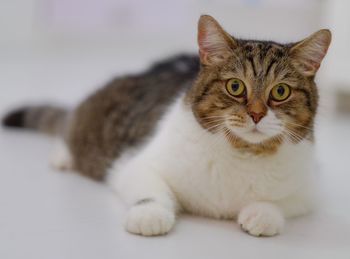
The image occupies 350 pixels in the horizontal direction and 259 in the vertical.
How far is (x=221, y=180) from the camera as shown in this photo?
1751 millimetres

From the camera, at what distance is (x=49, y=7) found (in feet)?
17.1

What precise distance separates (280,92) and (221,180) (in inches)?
14.0

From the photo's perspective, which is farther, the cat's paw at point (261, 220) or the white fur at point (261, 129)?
the cat's paw at point (261, 220)

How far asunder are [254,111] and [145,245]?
0.50m

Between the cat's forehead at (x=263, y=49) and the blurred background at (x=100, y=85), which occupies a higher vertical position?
the cat's forehead at (x=263, y=49)

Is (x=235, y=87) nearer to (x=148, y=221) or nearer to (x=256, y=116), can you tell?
(x=256, y=116)

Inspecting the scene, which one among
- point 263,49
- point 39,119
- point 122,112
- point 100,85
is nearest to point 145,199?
point 263,49

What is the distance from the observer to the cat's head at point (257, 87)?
5.20 feet

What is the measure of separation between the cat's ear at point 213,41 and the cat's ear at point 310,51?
20 cm

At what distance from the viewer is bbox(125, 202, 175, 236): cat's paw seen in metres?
1.59

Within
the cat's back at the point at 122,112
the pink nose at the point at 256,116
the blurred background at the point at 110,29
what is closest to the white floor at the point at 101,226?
the cat's back at the point at 122,112

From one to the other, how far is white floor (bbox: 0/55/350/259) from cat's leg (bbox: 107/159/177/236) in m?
0.03

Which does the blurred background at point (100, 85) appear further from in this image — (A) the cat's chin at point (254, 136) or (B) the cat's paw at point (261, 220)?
(A) the cat's chin at point (254, 136)

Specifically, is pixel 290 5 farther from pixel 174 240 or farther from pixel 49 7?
pixel 174 240
